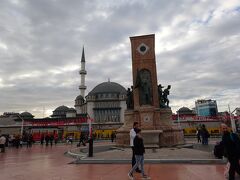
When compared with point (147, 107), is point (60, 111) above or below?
above

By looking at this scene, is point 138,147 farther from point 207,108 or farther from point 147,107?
point 207,108

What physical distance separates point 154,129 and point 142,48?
6.79 m

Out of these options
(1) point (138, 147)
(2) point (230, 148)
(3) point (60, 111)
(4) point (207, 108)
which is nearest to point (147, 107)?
(1) point (138, 147)

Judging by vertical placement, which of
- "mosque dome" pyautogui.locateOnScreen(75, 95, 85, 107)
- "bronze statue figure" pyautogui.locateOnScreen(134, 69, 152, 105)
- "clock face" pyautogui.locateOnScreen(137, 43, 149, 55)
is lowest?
"bronze statue figure" pyautogui.locateOnScreen(134, 69, 152, 105)

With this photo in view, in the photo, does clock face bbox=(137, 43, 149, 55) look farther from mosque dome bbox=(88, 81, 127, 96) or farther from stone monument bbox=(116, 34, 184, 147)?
mosque dome bbox=(88, 81, 127, 96)

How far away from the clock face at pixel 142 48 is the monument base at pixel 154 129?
193 inches

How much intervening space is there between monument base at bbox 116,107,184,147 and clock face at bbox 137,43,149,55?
4914 millimetres

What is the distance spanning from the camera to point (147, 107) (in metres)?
17.0

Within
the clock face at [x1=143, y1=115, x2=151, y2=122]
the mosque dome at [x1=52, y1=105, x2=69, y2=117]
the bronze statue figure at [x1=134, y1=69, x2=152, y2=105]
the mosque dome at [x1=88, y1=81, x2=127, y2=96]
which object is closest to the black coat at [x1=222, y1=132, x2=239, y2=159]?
the clock face at [x1=143, y1=115, x2=151, y2=122]

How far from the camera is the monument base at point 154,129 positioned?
1539 cm

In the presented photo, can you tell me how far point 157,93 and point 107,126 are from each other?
5876 centimetres

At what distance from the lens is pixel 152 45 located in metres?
18.3

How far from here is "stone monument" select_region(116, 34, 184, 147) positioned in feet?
52.5

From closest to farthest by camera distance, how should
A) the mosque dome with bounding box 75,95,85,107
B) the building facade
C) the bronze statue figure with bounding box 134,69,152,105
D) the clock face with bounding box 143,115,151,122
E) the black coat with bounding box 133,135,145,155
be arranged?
the black coat with bounding box 133,135,145,155 → the clock face with bounding box 143,115,151,122 → the bronze statue figure with bounding box 134,69,152,105 → the mosque dome with bounding box 75,95,85,107 → the building facade
